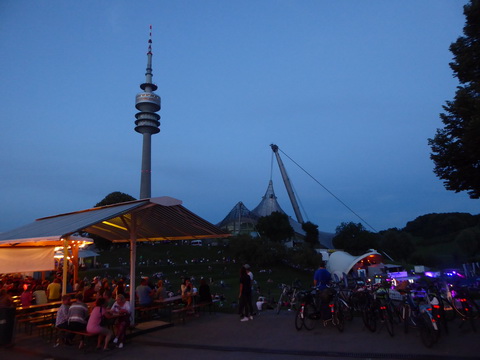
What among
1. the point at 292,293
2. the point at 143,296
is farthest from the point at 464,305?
the point at 143,296

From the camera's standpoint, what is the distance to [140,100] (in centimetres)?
8625

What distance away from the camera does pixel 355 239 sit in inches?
2021

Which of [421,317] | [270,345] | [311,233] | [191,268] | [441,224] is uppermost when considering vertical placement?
[441,224]

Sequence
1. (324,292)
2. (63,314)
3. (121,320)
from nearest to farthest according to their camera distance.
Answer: (121,320)
(63,314)
(324,292)

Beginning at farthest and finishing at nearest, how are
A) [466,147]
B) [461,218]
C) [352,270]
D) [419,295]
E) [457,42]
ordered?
[461,218] < [352,270] < [457,42] < [466,147] < [419,295]

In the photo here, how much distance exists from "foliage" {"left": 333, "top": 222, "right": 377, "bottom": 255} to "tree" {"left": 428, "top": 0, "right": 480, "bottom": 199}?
4050 cm

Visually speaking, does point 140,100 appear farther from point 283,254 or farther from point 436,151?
point 436,151

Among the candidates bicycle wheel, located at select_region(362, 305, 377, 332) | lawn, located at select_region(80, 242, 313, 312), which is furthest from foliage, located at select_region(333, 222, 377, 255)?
bicycle wheel, located at select_region(362, 305, 377, 332)

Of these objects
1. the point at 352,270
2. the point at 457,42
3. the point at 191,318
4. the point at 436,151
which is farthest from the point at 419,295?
the point at 352,270

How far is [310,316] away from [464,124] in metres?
7.18

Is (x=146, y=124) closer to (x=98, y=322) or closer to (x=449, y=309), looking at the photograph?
(x=98, y=322)

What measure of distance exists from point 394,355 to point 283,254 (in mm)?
31822

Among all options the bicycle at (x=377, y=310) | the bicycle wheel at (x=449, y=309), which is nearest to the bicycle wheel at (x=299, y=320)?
the bicycle at (x=377, y=310)

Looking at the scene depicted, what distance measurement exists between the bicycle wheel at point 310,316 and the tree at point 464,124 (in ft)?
19.4
